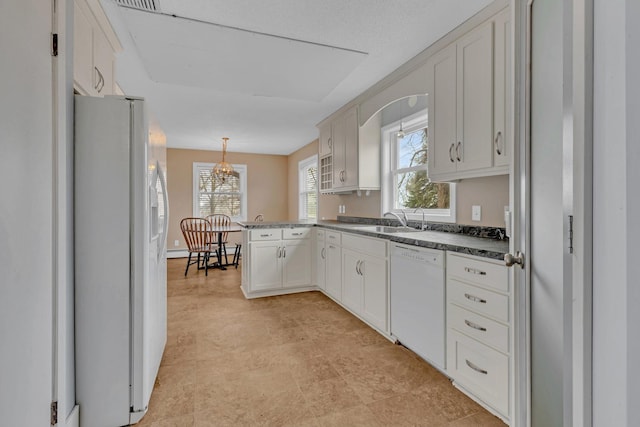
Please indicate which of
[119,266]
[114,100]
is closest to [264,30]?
[114,100]

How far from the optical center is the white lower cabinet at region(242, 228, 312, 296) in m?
3.53

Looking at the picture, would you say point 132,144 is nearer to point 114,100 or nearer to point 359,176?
point 114,100

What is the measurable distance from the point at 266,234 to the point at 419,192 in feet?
5.84

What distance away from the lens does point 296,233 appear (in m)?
3.71

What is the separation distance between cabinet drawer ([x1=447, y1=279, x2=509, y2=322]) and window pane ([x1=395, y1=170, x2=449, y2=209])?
115 cm

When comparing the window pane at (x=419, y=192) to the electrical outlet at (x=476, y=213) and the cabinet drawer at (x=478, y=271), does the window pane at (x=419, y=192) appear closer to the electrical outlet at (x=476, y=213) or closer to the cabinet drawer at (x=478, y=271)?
the electrical outlet at (x=476, y=213)

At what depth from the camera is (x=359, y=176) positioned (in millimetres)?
3541

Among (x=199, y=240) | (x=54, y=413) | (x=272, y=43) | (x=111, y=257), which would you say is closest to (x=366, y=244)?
(x=272, y=43)

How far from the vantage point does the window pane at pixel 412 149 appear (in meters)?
3.08

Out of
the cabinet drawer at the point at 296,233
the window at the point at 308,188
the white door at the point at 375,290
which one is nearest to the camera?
the white door at the point at 375,290

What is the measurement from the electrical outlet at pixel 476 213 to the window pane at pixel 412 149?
2.78ft

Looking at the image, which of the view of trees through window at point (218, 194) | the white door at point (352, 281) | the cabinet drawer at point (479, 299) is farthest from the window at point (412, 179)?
the view of trees through window at point (218, 194)
